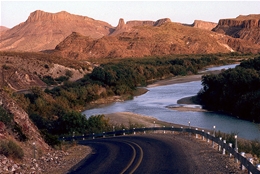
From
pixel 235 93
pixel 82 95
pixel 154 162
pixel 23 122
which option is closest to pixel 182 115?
pixel 235 93

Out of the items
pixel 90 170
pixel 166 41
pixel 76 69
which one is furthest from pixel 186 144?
pixel 166 41

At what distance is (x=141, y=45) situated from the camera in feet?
565

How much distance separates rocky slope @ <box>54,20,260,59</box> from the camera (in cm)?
16575

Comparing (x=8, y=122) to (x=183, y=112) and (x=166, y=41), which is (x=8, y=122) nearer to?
(x=183, y=112)

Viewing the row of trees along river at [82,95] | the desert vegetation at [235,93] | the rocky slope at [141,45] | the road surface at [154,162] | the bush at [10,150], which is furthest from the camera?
the rocky slope at [141,45]

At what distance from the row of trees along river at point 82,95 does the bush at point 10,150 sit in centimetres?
512

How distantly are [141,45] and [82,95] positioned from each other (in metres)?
109

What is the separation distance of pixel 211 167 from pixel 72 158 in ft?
18.9

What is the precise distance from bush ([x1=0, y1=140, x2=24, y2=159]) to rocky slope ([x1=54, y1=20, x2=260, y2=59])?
142 metres

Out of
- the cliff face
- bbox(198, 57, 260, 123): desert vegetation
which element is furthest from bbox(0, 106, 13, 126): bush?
bbox(198, 57, 260, 123): desert vegetation

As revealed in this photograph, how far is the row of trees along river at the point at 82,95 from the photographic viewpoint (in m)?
37.5

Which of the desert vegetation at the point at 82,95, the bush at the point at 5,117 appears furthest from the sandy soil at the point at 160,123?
the bush at the point at 5,117

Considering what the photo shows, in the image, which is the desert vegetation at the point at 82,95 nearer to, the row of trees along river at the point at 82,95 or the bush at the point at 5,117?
the row of trees along river at the point at 82,95

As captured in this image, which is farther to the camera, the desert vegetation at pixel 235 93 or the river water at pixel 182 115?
the desert vegetation at pixel 235 93
